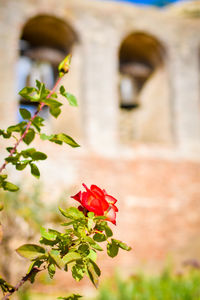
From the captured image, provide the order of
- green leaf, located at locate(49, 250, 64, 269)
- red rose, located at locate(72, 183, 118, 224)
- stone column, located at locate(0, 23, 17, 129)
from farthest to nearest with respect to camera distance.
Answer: stone column, located at locate(0, 23, 17, 129) < red rose, located at locate(72, 183, 118, 224) < green leaf, located at locate(49, 250, 64, 269)

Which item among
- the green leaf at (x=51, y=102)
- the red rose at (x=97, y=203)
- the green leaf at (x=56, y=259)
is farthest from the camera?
the green leaf at (x=51, y=102)

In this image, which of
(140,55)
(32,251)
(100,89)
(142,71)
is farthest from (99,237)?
(140,55)

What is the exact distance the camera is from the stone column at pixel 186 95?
6.73 m

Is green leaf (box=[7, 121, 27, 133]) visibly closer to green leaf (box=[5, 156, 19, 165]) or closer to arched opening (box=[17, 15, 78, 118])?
green leaf (box=[5, 156, 19, 165])

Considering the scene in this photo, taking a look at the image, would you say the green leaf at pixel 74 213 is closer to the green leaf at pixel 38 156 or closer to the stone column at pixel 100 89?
the green leaf at pixel 38 156

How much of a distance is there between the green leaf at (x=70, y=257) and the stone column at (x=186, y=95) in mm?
6028

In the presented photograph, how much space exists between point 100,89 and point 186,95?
73.6 inches

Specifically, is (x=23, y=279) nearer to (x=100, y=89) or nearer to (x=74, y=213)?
(x=74, y=213)

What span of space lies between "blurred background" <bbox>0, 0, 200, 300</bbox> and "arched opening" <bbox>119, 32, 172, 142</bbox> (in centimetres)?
2

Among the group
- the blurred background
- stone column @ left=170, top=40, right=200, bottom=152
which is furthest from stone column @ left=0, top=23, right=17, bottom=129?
stone column @ left=170, top=40, right=200, bottom=152

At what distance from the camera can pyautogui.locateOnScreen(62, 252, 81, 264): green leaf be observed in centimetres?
80

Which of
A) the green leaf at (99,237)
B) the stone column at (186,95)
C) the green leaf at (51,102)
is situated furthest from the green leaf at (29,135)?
the stone column at (186,95)

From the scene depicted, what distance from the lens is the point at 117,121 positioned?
6.55 metres

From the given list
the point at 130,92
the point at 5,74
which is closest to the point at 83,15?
the point at 5,74
